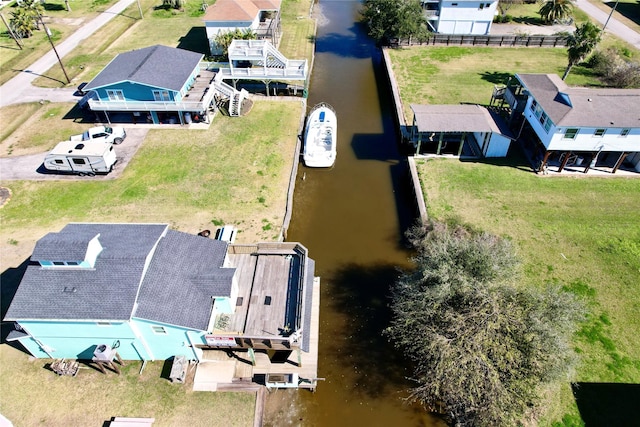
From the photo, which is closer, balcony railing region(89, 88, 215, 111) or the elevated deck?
balcony railing region(89, 88, 215, 111)

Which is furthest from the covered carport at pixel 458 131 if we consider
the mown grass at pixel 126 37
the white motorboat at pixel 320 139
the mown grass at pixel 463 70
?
the mown grass at pixel 126 37

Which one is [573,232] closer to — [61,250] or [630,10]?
[61,250]

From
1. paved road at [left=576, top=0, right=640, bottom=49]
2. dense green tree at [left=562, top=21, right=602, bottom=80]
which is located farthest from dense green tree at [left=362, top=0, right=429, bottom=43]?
paved road at [left=576, top=0, right=640, bottom=49]

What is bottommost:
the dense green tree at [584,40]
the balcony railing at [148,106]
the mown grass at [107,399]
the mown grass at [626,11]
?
the mown grass at [107,399]

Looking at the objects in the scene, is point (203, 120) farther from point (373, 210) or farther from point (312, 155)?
point (373, 210)

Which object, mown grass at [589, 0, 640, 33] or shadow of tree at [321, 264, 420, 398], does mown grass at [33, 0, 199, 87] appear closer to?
shadow of tree at [321, 264, 420, 398]

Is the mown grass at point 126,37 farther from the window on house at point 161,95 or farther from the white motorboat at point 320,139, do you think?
the white motorboat at point 320,139

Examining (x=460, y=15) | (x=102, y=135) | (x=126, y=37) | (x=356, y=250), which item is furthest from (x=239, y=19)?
(x=356, y=250)

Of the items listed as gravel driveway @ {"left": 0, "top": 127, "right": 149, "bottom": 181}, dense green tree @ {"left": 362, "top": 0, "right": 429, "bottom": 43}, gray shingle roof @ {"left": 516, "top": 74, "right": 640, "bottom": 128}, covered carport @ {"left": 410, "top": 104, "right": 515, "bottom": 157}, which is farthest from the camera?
dense green tree @ {"left": 362, "top": 0, "right": 429, "bottom": 43}
